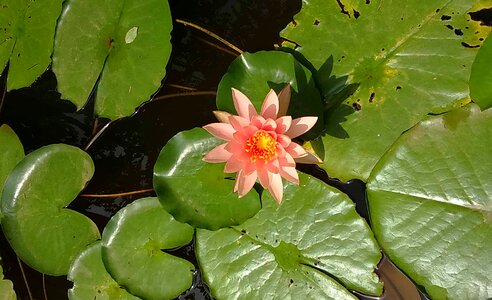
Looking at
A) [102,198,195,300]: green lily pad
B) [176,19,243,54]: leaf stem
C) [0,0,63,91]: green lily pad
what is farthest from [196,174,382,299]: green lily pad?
[0,0,63,91]: green lily pad

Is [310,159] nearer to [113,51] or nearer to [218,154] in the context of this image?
[218,154]

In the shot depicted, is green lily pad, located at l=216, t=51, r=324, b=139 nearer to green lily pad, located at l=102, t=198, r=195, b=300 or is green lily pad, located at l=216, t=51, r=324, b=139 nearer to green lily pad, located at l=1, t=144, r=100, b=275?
green lily pad, located at l=102, t=198, r=195, b=300

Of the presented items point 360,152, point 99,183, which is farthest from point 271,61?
point 99,183

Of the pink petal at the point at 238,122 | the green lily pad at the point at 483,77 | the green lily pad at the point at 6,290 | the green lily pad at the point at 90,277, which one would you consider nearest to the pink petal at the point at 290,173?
the pink petal at the point at 238,122

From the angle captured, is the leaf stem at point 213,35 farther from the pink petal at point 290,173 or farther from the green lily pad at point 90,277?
the green lily pad at point 90,277

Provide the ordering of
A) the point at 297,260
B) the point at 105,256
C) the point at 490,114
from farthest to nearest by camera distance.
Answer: the point at 105,256, the point at 297,260, the point at 490,114

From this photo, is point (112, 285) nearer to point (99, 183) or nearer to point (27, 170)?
point (99, 183)
